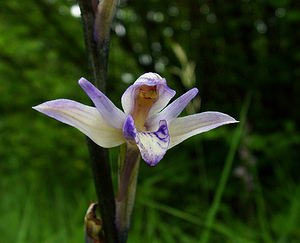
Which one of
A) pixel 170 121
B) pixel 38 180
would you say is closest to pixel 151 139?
pixel 170 121

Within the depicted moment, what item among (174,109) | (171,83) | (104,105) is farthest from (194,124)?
(171,83)

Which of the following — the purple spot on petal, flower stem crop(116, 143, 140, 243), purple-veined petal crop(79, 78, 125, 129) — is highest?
purple-veined petal crop(79, 78, 125, 129)

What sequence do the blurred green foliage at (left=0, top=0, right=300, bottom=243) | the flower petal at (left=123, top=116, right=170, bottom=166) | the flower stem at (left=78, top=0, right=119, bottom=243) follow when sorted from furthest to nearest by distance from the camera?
1. the blurred green foliage at (left=0, top=0, right=300, bottom=243)
2. the flower stem at (left=78, top=0, right=119, bottom=243)
3. the flower petal at (left=123, top=116, right=170, bottom=166)

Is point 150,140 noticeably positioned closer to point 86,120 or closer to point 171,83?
point 86,120

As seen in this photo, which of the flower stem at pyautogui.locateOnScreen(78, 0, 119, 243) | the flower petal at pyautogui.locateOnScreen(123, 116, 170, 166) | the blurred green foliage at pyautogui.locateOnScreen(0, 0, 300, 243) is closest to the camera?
the flower petal at pyautogui.locateOnScreen(123, 116, 170, 166)

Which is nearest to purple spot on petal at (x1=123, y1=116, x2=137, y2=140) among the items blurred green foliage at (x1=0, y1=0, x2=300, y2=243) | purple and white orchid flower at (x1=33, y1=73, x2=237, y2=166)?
purple and white orchid flower at (x1=33, y1=73, x2=237, y2=166)

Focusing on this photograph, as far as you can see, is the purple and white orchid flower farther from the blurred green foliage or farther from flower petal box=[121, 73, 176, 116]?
the blurred green foliage

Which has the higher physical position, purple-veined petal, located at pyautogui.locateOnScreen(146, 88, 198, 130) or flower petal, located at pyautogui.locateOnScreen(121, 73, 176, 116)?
flower petal, located at pyautogui.locateOnScreen(121, 73, 176, 116)

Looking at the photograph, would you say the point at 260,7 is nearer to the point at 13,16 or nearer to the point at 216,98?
the point at 216,98
